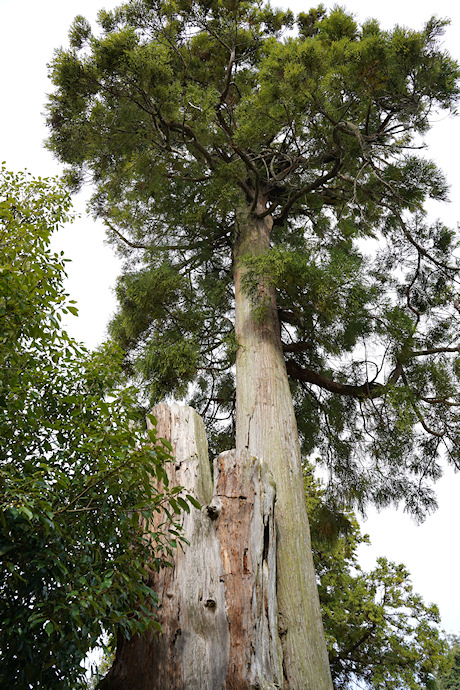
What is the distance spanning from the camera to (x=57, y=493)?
2242mm

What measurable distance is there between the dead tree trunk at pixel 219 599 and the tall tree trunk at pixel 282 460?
328mm

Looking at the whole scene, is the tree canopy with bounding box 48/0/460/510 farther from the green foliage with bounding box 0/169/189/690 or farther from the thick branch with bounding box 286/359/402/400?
the green foliage with bounding box 0/169/189/690

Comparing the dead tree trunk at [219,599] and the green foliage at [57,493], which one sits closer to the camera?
the green foliage at [57,493]

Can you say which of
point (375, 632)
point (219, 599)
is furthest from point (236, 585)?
point (375, 632)

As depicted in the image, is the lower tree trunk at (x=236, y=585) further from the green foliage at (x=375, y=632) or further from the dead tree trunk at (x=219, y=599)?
the green foliage at (x=375, y=632)

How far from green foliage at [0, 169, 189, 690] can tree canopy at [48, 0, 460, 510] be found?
257 centimetres

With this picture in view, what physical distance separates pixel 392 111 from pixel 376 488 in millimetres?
4495

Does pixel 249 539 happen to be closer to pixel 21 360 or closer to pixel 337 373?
pixel 21 360

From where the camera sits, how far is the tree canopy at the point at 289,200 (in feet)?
16.8

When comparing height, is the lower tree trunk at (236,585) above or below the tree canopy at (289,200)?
below

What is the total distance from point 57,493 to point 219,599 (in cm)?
125

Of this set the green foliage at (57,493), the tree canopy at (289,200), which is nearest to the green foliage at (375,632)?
the tree canopy at (289,200)

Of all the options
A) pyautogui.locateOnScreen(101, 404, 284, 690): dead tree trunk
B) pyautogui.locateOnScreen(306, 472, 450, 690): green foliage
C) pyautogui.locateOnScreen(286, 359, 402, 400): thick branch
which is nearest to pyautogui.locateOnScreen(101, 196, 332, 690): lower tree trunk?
pyautogui.locateOnScreen(101, 404, 284, 690): dead tree trunk

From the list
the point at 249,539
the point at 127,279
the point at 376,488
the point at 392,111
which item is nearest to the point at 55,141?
the point at 127,279
